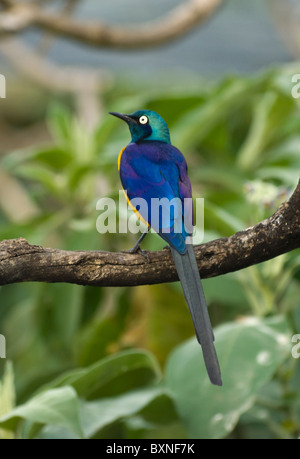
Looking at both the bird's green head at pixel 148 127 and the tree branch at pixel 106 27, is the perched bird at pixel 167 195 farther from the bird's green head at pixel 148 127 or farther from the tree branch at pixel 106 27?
the tree branch at pixel 106 27

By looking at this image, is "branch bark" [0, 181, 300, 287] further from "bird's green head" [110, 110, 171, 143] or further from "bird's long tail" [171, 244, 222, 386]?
"bird's green head" [110, 110, 171, 143]

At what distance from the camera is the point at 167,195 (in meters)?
0.87

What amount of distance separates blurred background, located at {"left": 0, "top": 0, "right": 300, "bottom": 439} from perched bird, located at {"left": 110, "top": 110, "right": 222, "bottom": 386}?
1.32ft

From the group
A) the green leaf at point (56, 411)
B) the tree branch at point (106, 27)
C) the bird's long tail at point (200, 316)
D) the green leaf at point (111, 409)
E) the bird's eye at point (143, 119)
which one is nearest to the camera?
the bird's long tail at point (200, 316)

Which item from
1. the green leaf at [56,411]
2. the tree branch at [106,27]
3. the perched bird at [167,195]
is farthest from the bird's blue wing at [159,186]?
the tree branch at [106,27]

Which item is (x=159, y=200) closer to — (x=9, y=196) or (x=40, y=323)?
(x=40, y=323)

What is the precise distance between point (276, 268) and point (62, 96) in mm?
3404

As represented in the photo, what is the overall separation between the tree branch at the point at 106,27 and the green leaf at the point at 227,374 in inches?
51.0

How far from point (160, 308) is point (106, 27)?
105 cm

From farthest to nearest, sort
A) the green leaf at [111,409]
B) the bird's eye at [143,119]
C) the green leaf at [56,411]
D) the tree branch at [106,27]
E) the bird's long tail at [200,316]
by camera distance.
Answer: the tree branch at [106,27], the green leaf at [111,409], the green leaf at [56,411], the bird's eye at [143,119], the bird's long tail at [200,316]

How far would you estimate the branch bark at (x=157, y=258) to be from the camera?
833mm

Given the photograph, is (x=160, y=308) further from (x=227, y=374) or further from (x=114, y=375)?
(x=227, y=374)

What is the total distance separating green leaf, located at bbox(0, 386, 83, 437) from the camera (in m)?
1.08

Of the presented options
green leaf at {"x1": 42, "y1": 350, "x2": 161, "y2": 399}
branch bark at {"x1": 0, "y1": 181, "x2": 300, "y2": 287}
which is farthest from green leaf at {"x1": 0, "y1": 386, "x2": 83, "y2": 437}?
branch bark at {"x1": 0, "y1": 181, "x2": 300, "y2": 287}
